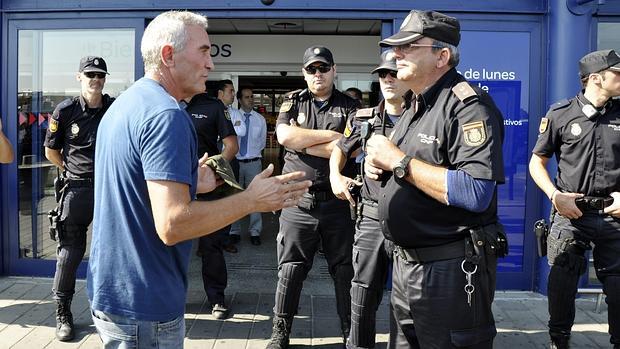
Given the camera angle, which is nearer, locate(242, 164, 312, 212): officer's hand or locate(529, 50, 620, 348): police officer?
locate(242, 164, 312, 212): officer's hand

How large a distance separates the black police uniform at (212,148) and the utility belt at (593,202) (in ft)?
8.83

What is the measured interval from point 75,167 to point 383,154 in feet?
9.71

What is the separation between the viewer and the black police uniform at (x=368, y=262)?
3508 millimetres

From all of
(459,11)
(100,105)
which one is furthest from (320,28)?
(100,105)

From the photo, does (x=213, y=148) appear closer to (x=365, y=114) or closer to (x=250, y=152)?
(x=365, y=114)

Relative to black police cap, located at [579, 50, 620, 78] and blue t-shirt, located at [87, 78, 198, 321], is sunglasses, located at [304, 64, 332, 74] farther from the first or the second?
blue t-shirt, located at [87, 78, 198, 321]

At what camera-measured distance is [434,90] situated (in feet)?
7.80

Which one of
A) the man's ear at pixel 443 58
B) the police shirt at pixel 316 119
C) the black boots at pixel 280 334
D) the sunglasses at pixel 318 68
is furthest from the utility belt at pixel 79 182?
the man's ear at pixel 443 58

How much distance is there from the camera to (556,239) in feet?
12.6

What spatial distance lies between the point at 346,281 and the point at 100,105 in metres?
2.38

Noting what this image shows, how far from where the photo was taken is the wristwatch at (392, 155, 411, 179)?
2207mm

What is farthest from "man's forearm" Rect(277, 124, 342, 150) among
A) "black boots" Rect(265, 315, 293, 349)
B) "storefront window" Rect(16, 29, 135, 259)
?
"storefront window" Rect(16, 29, 135, 259)

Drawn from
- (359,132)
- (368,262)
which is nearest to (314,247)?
(368,262)

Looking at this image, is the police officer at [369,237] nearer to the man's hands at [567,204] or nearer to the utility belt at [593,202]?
the man's hands at [567,204]
